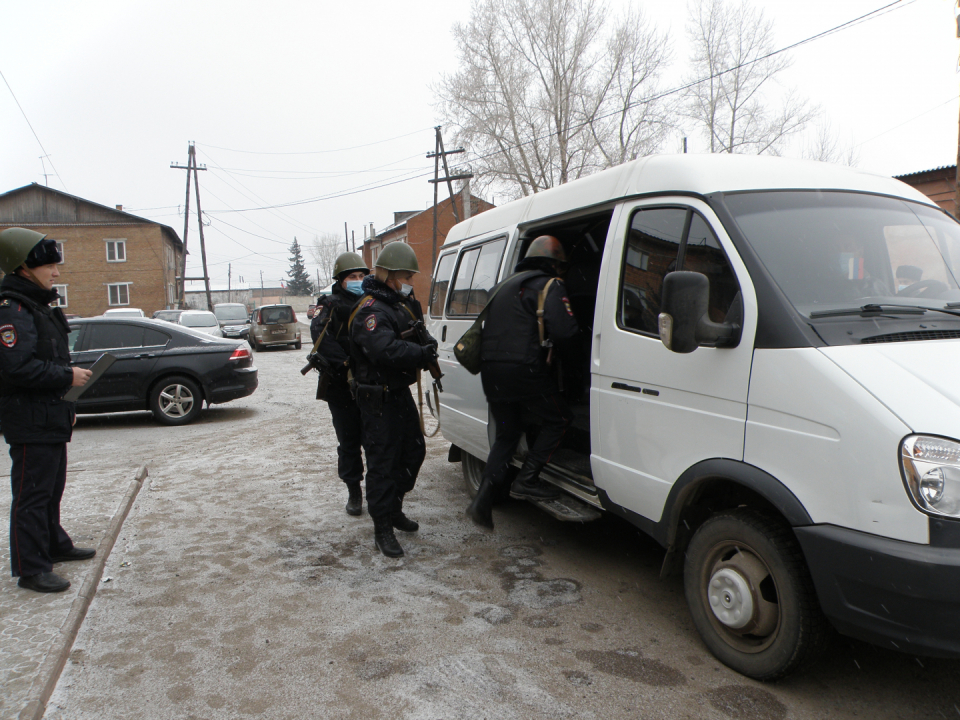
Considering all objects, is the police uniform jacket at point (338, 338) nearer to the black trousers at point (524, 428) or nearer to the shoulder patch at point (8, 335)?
the black trousers at point (524, 428)

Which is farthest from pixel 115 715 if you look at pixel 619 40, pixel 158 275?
pixel 158 275

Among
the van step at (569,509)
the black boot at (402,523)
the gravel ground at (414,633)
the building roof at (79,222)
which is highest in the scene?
the building roof at (79,222)

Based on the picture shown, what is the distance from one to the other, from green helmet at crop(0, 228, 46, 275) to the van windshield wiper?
12.4ft

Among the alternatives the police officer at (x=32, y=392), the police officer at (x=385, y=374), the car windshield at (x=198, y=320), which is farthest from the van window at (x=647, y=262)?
the car windshield at (x=198, y=320)

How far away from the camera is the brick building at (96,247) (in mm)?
43812

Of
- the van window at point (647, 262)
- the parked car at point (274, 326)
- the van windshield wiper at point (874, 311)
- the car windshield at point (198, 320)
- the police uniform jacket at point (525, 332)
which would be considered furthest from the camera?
the parked car at point (274, 326)

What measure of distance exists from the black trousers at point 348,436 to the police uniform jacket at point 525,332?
1553mm

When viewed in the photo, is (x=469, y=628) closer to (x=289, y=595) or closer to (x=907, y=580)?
(x=289, y=595)

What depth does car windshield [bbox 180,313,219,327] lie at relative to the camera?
2173cm

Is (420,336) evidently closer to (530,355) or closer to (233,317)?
(530,355)

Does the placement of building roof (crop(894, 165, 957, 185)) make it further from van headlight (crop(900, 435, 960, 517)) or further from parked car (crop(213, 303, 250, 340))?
parked car (crop(213, 303, 250, 340))

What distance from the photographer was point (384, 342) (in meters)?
4.30

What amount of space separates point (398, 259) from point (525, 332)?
100 centimetres

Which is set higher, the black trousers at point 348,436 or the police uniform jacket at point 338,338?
the police uniform jacket at point 338,338
